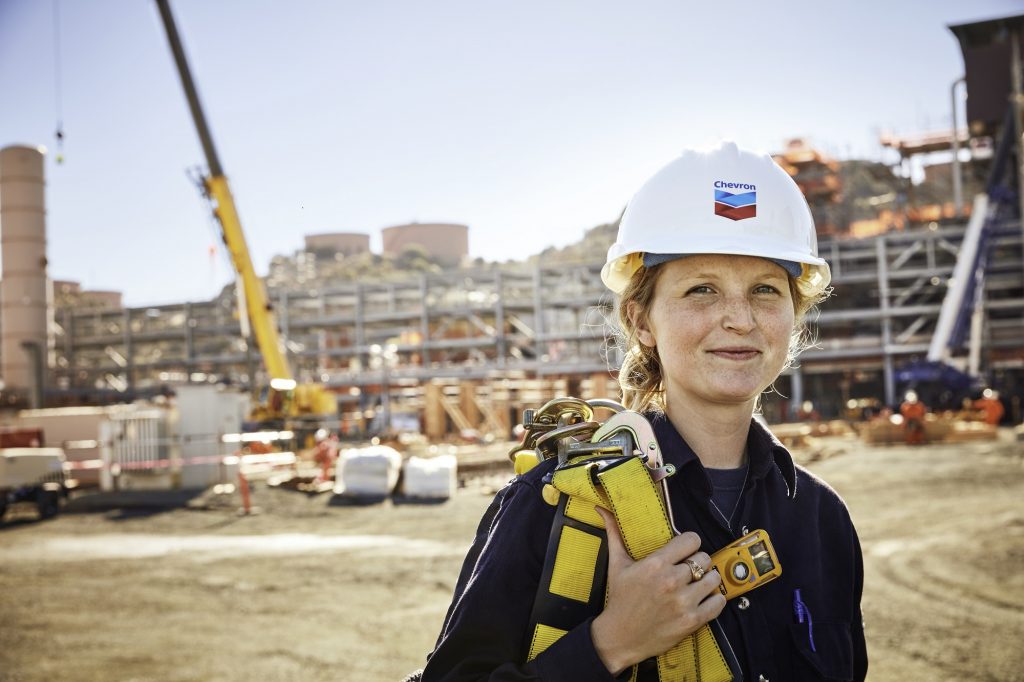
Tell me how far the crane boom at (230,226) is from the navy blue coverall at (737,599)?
77.6 feet

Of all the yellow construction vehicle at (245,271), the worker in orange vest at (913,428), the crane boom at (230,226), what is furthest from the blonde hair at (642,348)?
the worker in orange vest at (913,428)

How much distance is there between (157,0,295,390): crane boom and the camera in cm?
2491

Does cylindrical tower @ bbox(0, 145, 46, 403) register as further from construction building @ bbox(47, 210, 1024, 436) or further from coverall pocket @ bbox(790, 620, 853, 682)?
coverall pocket @ bbox(790, 620, 853, 682)

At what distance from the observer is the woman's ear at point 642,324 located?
2.24 meters

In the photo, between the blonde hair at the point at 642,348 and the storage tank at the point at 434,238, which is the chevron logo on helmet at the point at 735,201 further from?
the storage tank at the point at 434,238

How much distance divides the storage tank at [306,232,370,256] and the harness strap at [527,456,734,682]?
10065cm

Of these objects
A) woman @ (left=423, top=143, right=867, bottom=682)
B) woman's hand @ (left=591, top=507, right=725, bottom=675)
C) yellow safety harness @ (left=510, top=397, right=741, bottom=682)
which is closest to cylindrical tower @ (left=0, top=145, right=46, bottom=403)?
woman @ (left=423, top=143, right=867, bottom=682)

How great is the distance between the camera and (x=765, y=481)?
2.10 metres

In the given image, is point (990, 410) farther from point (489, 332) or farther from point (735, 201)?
point (735, 201)

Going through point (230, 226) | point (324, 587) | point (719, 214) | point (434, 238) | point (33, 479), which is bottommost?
point (324, 587)

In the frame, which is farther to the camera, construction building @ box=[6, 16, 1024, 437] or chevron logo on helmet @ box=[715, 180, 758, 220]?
construction building @ box=[6, 16, 1024, 437]

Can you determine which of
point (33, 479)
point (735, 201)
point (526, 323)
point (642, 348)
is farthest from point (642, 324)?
point (526, 323)

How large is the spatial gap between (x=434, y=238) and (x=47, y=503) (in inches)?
2607

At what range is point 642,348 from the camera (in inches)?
91.9
